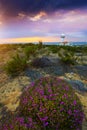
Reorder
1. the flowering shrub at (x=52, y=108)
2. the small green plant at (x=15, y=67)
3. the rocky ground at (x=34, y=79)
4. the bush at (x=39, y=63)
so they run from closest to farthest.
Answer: the flowering shrub at (x=52, y=108) < the rocky ground at (x=34, y=79) < the small green plant at (x=15, y=67) < the bush at (x=39, y=63)

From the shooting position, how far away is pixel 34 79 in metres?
9.26

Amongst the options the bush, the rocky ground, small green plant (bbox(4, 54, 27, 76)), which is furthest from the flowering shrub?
the bush

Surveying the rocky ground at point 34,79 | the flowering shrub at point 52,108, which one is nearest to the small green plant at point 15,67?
the rocky ground at point 34,79

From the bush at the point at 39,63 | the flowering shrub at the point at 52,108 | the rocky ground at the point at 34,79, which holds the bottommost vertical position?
the rocky ground at the point at 34,79

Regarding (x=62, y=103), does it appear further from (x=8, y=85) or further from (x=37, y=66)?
(x=37, y=66)

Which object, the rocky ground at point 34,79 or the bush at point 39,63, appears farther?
the bush at point 39,63

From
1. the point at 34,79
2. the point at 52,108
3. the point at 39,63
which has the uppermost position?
the point at 52,108

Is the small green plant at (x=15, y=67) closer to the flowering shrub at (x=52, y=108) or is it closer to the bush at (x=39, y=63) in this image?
the bush at (x=39, y=63)

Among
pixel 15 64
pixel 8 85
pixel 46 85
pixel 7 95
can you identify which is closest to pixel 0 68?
pixel 15 64

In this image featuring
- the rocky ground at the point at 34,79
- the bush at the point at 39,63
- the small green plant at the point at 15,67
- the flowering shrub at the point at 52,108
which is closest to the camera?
the flowering shrub at the point at 52,108

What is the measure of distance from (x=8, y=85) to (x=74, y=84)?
2.26m

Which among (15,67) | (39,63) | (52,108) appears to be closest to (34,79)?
(15,67)

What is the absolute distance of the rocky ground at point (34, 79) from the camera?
6.80 meters

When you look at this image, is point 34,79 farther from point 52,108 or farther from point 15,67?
point 52,108
